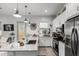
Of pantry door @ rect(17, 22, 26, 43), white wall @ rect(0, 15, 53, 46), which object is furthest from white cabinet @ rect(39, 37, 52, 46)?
pantry door @ rect(17, 22, 26, 43)

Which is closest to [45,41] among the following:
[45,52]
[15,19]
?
[45,52]

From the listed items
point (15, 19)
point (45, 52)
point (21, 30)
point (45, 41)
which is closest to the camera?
point (45, 52)

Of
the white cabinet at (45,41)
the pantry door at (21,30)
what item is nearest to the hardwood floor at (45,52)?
the white cabinet at (45,41)

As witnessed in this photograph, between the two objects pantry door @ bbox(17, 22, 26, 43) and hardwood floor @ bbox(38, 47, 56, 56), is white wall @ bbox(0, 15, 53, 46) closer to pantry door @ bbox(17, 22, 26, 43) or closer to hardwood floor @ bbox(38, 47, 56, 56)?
pantry door @ bbox(17, 22, 26, 43)

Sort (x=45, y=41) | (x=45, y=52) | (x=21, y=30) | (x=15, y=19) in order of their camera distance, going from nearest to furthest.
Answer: (x=45, y=52), (x=45, y=41), (x=15, y=19), (x=21, y=30)

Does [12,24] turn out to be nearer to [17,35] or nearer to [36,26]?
[17,35]

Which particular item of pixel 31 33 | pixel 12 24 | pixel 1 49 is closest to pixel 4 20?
pixel 12 24

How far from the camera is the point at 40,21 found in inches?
341

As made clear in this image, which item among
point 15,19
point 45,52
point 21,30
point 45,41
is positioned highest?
point 15,19

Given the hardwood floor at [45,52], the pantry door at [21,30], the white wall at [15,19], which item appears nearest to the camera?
the hardwood floor at [45,52]

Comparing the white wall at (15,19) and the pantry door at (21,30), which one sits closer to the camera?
the white wall at (15,19)

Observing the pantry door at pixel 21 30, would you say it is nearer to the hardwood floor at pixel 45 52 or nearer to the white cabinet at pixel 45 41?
the white cabinet at pixel 45 41

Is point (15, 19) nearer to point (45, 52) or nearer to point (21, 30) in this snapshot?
point (21, 30)

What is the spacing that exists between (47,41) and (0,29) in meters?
A: 3.53
